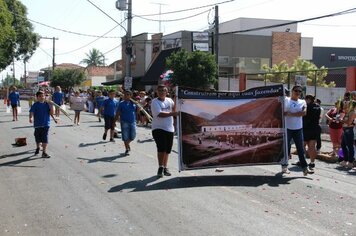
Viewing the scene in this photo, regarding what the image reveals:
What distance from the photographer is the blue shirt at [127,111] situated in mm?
12641

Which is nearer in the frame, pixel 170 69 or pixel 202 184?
pixel 202 184

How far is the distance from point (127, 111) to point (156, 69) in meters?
28.7

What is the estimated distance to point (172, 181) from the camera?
8.96 m

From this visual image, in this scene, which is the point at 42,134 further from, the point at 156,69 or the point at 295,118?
the point at 156,69

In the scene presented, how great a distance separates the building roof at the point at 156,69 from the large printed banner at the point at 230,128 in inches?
1166

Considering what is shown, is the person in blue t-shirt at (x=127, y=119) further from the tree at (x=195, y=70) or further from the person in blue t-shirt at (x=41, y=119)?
the tree at (x=195, y=70)

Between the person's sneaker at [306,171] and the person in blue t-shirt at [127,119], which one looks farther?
the person in blue t-shirt at [127,119]

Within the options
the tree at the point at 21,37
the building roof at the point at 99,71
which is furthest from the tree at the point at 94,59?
the tree at the point at 21,37

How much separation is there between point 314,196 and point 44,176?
4948 millimetres

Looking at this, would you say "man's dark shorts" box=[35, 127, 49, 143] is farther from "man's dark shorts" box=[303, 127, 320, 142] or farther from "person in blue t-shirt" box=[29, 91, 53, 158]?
"man's dark shorts" box=[303, 127, 320, 142]

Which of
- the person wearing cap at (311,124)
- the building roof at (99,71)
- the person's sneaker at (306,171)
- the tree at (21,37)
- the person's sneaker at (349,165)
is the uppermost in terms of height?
the tree at (21,37)

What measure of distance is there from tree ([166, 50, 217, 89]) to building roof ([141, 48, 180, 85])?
430 inches

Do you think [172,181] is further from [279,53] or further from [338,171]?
[279,53]

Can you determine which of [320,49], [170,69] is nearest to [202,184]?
[170,69]
